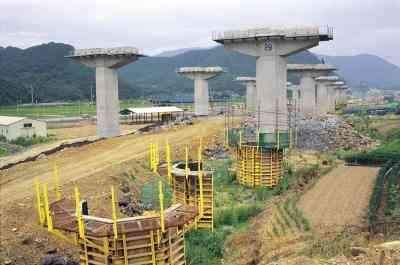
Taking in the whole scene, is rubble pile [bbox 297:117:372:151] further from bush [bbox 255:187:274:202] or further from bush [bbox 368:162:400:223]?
bush [bbox 255:187:274:202]

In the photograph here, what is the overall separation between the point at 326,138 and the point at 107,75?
20496 mm

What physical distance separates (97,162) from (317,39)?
1562 centimetres

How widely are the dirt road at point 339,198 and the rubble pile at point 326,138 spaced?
981 cm

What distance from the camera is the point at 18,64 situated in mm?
158875

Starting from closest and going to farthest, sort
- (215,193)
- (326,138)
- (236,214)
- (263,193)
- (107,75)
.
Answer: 1. (236,214)
2. (263,193)
3. (215,193)
4. (107,75)
5. (326,138)

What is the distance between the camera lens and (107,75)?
136 feet

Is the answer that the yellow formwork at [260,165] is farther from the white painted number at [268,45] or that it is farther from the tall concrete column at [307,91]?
the tall concrete column at [307,91]

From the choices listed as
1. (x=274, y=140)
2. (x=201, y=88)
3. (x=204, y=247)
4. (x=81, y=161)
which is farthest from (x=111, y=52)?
(x=201, y=88)

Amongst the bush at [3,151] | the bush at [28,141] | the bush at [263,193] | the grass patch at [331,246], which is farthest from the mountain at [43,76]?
the grass patch at [331,246]

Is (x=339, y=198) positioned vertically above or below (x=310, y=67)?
below

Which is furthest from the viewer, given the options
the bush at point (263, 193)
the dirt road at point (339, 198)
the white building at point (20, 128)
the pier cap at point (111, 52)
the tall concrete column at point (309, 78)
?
the tall concrete column at point (309, 78)

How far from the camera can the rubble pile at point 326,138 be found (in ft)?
131

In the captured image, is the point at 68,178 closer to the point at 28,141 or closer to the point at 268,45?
the point at 268,45

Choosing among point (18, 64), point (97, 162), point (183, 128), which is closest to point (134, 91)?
point (18, 64)
